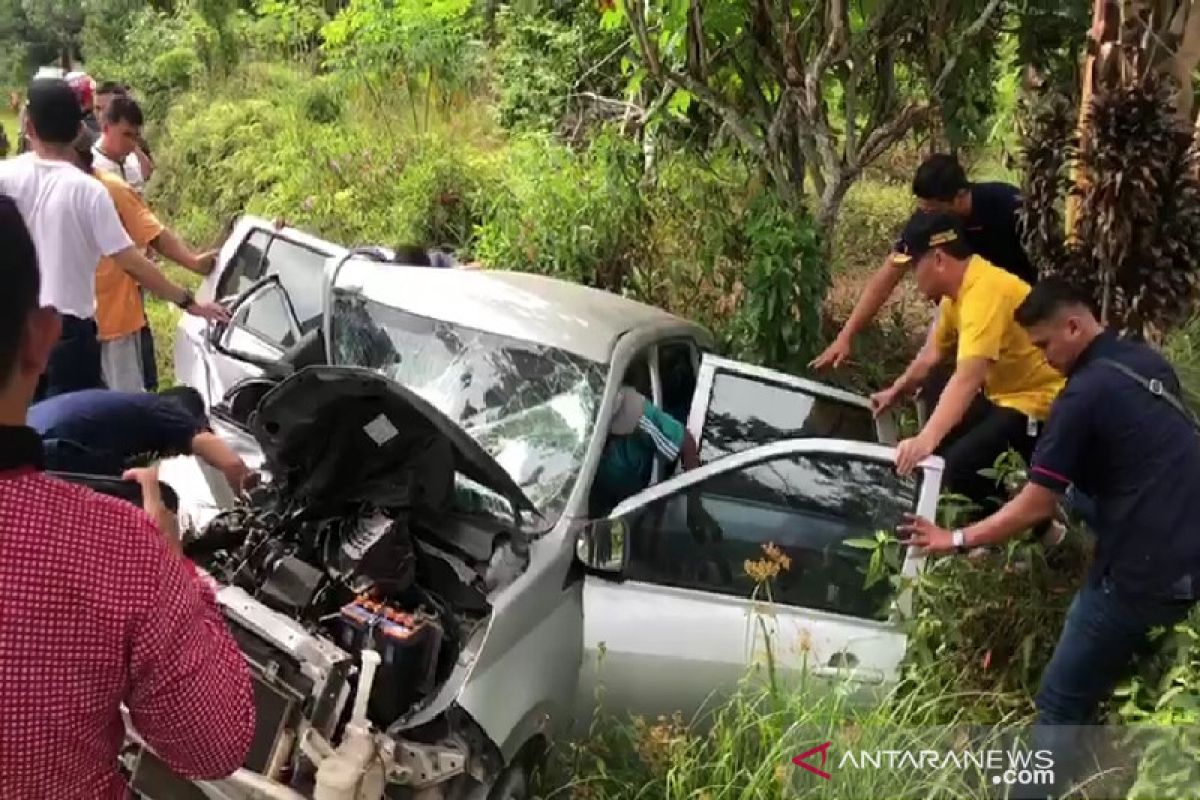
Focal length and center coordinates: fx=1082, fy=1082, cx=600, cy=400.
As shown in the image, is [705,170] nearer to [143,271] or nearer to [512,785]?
[143,271]

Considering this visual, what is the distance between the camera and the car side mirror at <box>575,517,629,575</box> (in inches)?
131

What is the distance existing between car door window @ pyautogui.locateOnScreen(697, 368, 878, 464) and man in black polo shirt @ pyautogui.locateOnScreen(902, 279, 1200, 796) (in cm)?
103

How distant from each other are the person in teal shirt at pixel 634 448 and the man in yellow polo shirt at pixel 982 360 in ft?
3.01

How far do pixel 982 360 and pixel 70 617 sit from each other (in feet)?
11.0

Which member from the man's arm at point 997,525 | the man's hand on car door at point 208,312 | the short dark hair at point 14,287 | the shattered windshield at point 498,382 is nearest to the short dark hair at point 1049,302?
the man's arm at point 997,525

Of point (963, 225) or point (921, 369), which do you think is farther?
point (963, 225)

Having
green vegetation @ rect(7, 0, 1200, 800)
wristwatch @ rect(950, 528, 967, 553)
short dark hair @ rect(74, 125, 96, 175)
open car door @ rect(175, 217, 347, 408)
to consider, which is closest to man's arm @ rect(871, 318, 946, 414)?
green vegetation @ rect(7, 0, 1200, 800)

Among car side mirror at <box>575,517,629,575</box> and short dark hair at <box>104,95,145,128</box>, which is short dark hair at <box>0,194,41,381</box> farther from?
short dark hair at <box>104,95,145,128</box>

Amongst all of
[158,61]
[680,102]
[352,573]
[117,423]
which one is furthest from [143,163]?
[158,61]

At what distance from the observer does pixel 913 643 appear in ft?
11.0

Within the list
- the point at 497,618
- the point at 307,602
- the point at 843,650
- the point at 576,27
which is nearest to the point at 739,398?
the point at 843,650

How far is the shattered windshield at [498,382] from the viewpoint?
12.2ft

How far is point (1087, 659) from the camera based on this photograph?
3143mm

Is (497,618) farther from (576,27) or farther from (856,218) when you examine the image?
(576,27)
